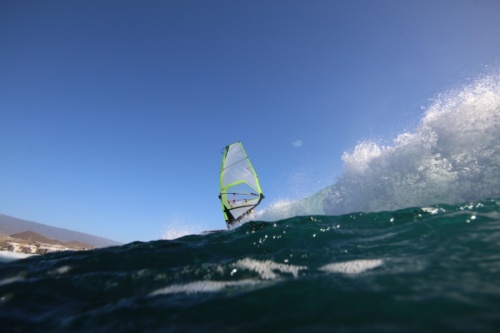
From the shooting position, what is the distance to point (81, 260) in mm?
5812

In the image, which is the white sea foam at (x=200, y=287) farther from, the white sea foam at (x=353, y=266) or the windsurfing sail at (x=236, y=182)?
the windsurfing sail at (x=236, y=182)

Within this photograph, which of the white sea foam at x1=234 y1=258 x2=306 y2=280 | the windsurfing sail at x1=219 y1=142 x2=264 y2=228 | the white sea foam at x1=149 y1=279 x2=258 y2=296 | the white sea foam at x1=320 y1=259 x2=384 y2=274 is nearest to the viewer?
the white sea foam at x1=149 y1=279 x2=258 y2=296

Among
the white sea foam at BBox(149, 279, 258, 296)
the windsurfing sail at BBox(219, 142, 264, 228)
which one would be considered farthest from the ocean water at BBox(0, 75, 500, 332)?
the windsurfing sail at BBox(219, 142, 264, 228)

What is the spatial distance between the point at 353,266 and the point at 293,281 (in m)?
1.04

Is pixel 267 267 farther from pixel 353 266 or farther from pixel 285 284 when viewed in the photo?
pixel 353 266

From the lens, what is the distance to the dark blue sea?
2.44 meters

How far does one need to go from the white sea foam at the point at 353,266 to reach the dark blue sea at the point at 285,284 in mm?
14

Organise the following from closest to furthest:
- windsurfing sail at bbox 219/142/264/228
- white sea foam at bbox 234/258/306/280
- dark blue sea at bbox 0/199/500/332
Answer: dark blue sea at bbox 0/199/500/332 < white sea foam at bbox 234/258/306/280 < windsurfing sail at bbox 219/142/264/228

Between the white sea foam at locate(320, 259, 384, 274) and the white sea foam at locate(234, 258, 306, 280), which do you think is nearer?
the white sea foam at locate(320, 259, 384, 274)

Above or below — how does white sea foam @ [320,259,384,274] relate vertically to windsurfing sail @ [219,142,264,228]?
below

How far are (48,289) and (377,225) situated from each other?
6.57 meters

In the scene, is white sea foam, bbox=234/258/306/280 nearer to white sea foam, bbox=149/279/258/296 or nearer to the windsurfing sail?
white sea foam, bbox=149/279/258/296

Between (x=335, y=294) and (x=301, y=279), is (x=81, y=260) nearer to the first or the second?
(x=301, y=279)

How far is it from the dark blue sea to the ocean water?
2 cm
